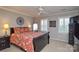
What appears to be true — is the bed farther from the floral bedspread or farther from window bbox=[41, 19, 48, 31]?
window bbox=[41, 19, 48, 31]

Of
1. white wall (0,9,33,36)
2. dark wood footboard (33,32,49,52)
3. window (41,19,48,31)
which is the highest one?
white wall (0,9,33,36)

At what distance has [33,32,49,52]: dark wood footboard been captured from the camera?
2.38 m

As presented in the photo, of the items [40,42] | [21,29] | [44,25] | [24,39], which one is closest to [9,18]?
[21,29]

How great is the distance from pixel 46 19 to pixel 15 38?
0.93 m

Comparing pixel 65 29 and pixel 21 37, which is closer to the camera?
pixel 65 29

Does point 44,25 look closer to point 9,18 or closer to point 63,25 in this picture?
point 63,25

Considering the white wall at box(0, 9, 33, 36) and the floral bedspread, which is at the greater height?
the white wall at box(0, 9, 33, 36)

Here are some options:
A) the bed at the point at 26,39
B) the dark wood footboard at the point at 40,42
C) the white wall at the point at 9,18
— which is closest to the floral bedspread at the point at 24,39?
the bed at the point at 26,39

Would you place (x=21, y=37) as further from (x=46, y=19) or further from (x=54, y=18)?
(x=54, y=18)

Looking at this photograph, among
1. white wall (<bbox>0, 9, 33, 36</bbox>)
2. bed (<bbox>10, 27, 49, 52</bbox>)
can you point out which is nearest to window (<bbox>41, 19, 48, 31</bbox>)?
bed (<bbox>10, 27, 49, 52</bbox>)

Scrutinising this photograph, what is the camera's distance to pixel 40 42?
112 inches

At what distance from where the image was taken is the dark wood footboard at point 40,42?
238 cm
